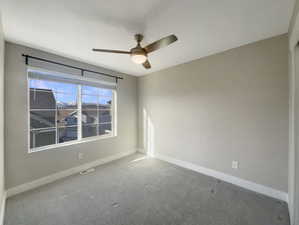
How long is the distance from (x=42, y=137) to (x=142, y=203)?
211cm

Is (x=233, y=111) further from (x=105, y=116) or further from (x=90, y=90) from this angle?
(x=90, y=90)

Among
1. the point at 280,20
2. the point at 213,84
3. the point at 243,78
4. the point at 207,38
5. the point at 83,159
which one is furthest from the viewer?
the point at 83,159

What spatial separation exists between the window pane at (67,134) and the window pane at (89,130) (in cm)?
17

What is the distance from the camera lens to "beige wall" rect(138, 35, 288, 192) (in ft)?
6.44

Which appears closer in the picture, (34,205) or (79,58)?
(34,205)

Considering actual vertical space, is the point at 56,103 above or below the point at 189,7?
below

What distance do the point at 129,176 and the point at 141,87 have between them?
7.98 ft

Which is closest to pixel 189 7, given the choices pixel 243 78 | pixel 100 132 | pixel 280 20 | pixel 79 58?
pixel 280 20

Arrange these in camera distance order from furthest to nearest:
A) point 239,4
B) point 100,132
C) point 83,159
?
point 100,132
point 83,159
point 239,4

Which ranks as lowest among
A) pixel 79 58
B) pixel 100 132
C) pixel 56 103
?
pixel 100 132

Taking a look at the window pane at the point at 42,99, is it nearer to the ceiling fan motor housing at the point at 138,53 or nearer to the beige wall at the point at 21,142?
the beige wall at the point at 21,142

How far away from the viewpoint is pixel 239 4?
1.40m

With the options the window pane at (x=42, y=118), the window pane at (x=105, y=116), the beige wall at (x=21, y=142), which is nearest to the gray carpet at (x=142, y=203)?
the beige wall at (x=21, y=142)

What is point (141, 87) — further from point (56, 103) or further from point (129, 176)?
point (129, 176)
